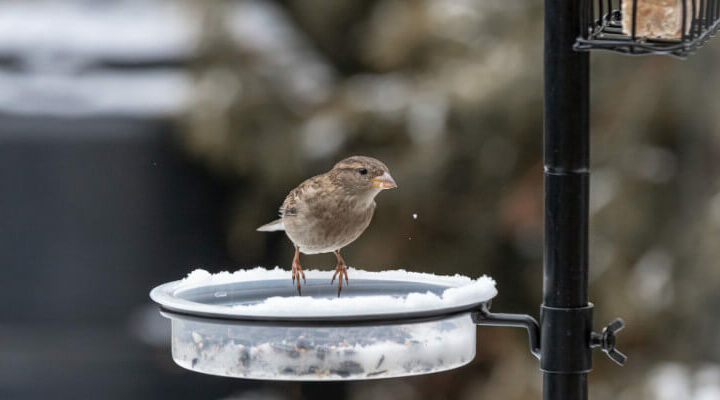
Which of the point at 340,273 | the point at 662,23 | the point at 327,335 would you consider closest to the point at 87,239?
the point at 340,273

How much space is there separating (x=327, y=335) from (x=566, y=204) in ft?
1.29

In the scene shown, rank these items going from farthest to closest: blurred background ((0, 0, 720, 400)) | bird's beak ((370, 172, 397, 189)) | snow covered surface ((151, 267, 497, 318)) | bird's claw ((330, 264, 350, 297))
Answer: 1. blurred background ((0, 0, 720, 400))
2. bird's claw ((330, 264, 350, 297))
3. bird's beak ((370, 172, 397, 189))
4. snow covered surface ((151, 267, 497, 318))

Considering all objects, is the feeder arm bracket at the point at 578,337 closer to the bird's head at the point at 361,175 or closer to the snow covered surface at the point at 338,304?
the snow covered surface at the point at 338,304

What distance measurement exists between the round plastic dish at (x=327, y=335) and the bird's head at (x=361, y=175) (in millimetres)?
293

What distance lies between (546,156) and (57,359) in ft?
14.3

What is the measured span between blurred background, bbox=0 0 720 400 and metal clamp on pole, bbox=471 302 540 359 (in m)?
2.15

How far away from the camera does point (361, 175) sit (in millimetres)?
1867

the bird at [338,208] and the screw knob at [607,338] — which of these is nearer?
the screw knob at [607,338]

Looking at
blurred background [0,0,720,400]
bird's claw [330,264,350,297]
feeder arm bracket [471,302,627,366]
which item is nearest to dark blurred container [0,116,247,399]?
blurred background [0,0,720,400]

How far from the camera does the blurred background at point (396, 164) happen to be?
151 inches

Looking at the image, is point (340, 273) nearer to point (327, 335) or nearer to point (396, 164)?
point (327, 335)

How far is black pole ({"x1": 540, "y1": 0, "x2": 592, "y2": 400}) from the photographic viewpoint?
1.42 m

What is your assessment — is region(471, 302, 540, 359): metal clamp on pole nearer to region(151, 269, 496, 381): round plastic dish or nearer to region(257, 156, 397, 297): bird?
region(151, 269, 496, 381): round plastic dish

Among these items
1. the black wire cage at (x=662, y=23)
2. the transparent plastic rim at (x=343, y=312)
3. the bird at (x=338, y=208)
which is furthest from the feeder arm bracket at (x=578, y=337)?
the bird at (x=338, y=208)
